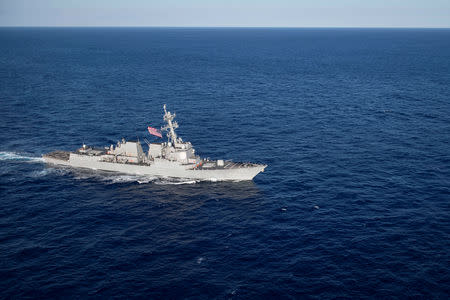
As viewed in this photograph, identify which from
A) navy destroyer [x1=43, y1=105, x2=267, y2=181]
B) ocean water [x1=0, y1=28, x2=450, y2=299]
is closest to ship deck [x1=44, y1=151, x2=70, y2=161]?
navy destroyer [x1=43, y1=105, x2=267, y2=181]

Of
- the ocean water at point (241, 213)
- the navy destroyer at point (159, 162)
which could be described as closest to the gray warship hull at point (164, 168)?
the navy destroyer at point (159, 162)

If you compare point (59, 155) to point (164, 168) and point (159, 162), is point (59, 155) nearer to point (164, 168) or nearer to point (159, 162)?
point (159, 162)

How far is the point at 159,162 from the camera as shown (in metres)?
90.3

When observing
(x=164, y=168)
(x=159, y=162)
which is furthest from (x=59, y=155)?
(x=164, y=168)

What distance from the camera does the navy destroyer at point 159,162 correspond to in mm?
88375

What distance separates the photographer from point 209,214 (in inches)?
2916

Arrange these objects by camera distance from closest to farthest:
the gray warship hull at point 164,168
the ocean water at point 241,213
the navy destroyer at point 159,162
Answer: the ocean water at point 241,213, the gray warship hull at point 164,168, the navy destroyer at point 159,162

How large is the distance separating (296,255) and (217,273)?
13297 millimetres

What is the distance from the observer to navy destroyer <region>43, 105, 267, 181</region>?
8838cm

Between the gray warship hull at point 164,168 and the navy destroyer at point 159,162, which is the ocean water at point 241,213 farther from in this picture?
the navy destroyer at point 159,162

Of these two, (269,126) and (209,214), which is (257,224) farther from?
(269,126)

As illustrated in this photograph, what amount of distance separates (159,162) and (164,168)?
182 centimetres

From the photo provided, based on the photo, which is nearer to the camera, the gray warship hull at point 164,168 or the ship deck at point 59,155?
the gray warship hull at point 164,168

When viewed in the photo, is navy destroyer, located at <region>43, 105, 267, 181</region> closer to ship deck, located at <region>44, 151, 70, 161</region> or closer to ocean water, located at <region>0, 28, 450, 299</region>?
ship deck, located at <region>44, 151, 70, 161</region>
